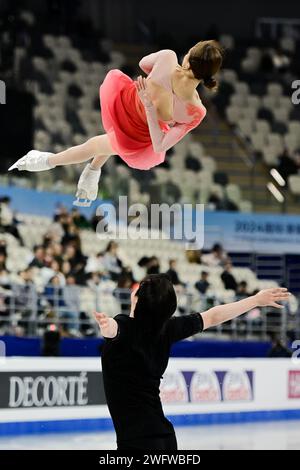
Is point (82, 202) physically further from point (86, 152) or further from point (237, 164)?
point (237, 164)

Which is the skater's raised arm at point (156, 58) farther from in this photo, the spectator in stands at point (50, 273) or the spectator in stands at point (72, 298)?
the spectator in stands at point (50, 273)

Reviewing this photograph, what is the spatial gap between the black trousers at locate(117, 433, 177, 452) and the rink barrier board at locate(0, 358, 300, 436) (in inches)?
308

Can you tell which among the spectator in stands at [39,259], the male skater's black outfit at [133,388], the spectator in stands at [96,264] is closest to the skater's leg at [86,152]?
the male skater's black outfit at [133,388]

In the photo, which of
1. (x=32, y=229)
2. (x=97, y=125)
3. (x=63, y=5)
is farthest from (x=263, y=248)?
(x=63, y=5)

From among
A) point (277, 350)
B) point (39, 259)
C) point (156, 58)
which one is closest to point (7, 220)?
point (39, 259)

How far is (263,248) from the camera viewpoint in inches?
877

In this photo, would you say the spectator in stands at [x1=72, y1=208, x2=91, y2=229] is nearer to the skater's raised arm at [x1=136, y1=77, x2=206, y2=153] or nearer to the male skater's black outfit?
the skater's raised arm at [x1=136, y1=77, x2=206, y2=153]

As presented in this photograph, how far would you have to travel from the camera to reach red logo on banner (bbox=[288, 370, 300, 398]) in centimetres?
1781

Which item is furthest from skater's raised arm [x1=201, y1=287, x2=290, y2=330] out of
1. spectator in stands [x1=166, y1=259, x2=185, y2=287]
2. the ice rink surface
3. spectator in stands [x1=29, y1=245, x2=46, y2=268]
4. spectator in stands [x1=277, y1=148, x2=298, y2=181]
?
spectator in stands [x1=277, y1=148, x2=298, y2=181]

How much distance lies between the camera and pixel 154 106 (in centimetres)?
661

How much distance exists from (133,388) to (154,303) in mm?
460

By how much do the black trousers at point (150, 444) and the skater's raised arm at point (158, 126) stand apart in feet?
6.17

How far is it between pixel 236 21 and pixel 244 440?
18326mm
